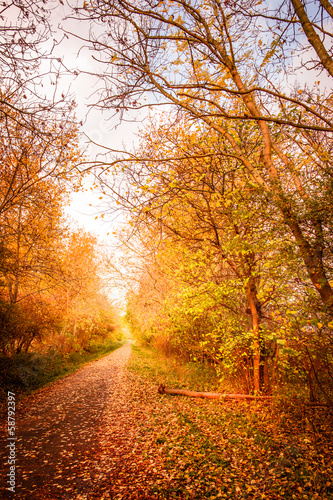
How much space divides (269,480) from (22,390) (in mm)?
9729

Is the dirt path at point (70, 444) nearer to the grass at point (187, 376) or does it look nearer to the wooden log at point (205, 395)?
the wooden log at point (205, 395)

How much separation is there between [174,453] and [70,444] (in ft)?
8.48

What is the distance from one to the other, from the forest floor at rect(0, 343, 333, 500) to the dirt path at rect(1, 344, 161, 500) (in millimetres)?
21

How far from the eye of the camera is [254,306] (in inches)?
257

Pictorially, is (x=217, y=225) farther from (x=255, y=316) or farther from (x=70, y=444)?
(x=70, y=444)

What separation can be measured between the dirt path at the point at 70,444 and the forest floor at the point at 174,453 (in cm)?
2

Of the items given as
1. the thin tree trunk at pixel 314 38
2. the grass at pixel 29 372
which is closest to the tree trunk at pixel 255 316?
the thin tree trunk at pixel 314 38

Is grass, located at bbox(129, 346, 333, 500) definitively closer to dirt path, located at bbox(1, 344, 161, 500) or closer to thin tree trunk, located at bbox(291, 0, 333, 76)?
dirt path, located at bbox(1, 344, 161, 500)

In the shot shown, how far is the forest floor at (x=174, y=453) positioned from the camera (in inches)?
138

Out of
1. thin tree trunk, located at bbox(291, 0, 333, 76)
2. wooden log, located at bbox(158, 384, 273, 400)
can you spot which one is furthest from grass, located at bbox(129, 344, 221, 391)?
thin tree trunk, located at bbox(291, 0, 333, 76)

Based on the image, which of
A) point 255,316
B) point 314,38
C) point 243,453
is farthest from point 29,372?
point 314,38

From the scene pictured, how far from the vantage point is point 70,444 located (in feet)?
17.2

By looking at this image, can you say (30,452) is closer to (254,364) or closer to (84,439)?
(84,439)

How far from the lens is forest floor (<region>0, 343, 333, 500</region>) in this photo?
11.5 feet
